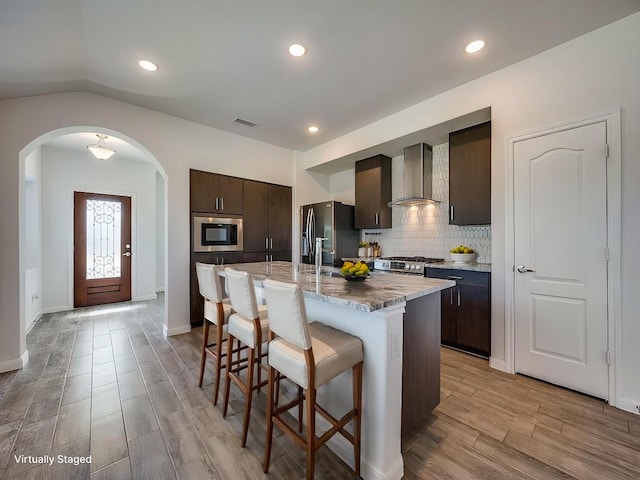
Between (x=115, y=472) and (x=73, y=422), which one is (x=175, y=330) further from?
(x=115, y=472)

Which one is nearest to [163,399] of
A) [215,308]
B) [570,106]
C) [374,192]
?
[215,308]

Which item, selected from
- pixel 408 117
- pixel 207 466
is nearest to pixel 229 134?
pixel 408 117

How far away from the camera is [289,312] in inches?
51.1

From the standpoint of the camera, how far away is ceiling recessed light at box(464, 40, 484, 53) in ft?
7.29

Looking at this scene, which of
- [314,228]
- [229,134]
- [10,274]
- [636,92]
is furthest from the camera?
[314,228]

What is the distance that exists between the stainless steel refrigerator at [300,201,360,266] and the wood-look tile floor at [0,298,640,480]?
93.7 inches

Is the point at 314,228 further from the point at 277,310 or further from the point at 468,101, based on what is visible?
the point at 277,310

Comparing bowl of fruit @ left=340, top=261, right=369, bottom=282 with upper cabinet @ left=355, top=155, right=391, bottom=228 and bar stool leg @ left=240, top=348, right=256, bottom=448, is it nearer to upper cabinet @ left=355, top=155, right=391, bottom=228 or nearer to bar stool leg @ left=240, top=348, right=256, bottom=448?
bar stool leg @ left=240, top=348, right=256, bottom=448

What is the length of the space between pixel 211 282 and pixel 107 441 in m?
1.15

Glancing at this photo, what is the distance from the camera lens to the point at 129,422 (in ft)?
6.09

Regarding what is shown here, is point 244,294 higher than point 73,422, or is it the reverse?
point 244,294

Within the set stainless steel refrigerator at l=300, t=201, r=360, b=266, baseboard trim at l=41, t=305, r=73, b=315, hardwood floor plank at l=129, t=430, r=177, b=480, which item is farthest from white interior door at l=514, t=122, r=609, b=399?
baseboard trim at l=41, t=305, r=73, b=315

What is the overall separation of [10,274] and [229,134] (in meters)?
3.07

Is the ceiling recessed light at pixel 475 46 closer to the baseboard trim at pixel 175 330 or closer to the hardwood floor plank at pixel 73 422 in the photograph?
the hardwood floor plank at pixel 73 422
